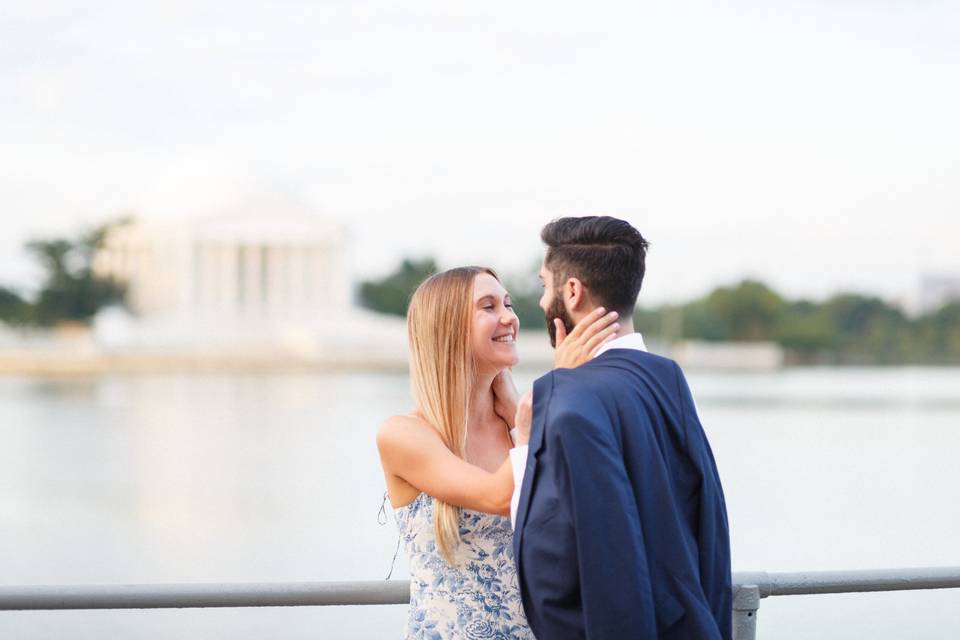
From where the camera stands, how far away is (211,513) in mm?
29359

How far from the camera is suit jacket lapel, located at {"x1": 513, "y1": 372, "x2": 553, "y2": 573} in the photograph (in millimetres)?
3219

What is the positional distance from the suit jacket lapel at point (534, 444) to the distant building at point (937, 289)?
408 ft

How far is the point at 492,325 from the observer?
393 centimetres

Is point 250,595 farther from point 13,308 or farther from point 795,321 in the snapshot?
point 795,321

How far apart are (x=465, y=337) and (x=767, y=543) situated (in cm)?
2241

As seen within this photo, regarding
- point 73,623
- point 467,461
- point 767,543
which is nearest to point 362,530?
point 767,543

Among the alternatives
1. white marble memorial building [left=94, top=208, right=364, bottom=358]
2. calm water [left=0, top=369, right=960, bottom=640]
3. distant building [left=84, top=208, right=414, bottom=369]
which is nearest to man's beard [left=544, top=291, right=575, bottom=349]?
calm water [left=0, top=369, right=960, bottom=640]

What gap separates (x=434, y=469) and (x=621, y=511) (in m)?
0.90

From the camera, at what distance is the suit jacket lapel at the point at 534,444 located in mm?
3219

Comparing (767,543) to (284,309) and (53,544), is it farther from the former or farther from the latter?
(284,309)

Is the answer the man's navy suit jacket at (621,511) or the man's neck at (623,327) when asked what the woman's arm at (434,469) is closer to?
the man's navy suit jacket at (621,511)

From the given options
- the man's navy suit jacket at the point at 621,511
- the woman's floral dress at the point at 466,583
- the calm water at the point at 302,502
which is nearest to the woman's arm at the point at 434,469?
the woman's floral dress at the point at 466,583

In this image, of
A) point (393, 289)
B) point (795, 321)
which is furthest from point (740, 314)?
point (393, 289)

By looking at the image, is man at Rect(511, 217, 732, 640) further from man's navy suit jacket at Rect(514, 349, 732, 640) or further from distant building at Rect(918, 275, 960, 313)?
distant building at Rect(918, 275, 960, 313)
